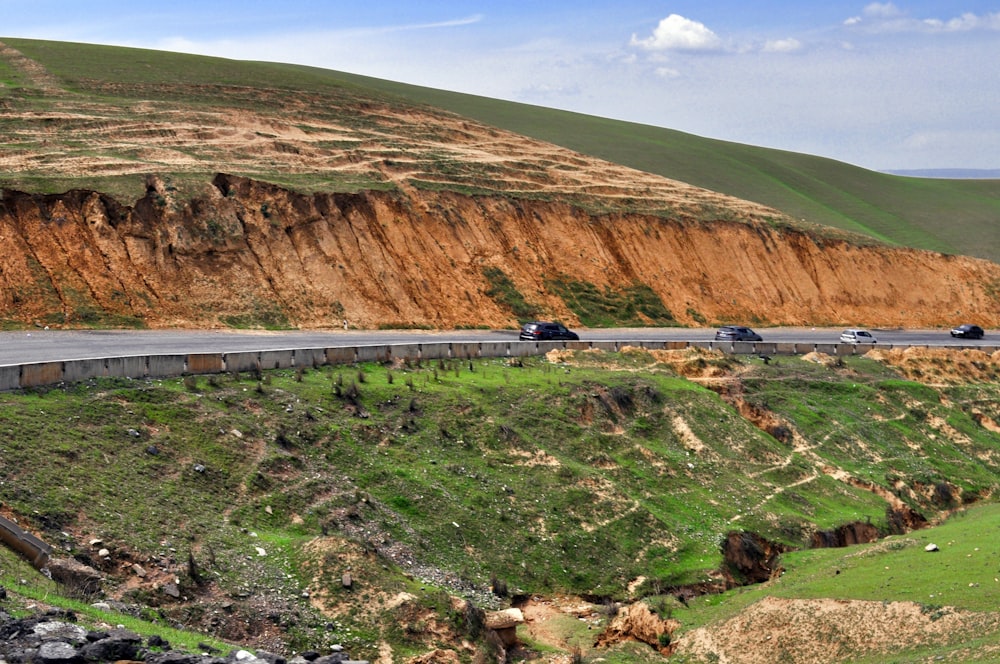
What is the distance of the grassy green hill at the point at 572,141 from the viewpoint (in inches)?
3201

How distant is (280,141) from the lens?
2995 inches

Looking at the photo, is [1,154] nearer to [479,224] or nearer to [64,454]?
[479,224]

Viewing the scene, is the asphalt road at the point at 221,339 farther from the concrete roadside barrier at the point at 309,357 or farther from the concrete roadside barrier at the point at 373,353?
the concrete roadside barrier at the point at 373,353

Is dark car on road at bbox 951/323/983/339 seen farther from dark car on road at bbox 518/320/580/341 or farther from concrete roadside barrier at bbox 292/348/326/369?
concrete roadside barrier at bbox 292/348/326/369

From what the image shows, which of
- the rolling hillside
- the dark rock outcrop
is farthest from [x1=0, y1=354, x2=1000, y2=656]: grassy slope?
the rolling hillside

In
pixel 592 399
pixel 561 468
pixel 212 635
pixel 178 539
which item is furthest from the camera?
pixel 592 399

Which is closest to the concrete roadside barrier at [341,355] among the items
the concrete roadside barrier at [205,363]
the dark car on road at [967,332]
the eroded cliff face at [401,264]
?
the concrete roadside barrier at [205,363]

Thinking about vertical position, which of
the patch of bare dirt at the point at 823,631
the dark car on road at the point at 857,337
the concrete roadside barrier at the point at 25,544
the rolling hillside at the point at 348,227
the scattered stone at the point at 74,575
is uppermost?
the rolling hillside at the point at 348,227

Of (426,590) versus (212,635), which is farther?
(426,590)

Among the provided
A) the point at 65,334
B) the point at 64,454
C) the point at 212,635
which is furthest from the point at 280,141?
the point at 212,635

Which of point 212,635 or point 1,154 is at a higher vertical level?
point 1,154

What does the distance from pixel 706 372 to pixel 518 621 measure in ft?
86.4

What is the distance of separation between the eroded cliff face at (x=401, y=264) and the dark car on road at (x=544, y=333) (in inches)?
272

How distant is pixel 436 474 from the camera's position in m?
36.2
